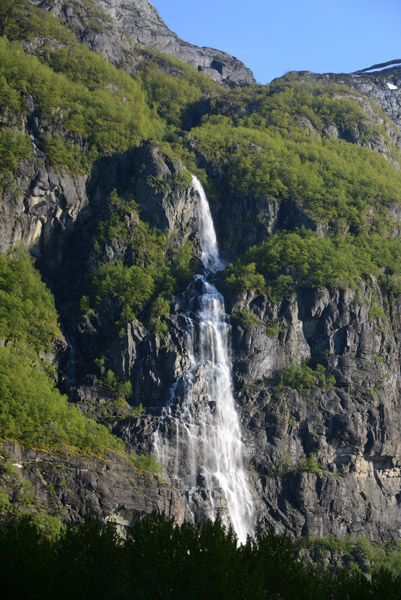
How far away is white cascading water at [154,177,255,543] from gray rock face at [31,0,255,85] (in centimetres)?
6662

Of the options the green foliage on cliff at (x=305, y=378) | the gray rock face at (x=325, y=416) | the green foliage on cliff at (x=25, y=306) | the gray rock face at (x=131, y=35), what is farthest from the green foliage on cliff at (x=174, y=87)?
the green foliage on cliff at (x=305, y=378)

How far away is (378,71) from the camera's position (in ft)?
600

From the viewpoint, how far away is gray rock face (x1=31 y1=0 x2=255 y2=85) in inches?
5591

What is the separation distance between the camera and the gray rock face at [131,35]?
142000mm

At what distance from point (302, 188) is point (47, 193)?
120 feet

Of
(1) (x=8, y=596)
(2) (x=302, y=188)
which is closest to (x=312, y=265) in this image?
(2) (x=302, y=188)

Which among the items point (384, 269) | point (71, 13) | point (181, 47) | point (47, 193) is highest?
point (181, 47)

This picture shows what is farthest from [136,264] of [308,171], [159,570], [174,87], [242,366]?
[159,570]

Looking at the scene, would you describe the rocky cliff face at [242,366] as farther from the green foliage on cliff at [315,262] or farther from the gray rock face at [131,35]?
the gray rock face at [131,35]

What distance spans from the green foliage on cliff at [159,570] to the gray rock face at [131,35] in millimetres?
106629

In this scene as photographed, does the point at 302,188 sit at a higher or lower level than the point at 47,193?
higher

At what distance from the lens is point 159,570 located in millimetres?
48938

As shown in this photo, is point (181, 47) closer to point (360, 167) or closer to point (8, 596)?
point (360, 167)

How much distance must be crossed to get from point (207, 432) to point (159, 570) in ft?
121
